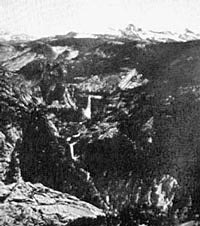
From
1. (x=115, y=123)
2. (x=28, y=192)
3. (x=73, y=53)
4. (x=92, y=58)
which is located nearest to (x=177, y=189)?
(x=115, y=123)

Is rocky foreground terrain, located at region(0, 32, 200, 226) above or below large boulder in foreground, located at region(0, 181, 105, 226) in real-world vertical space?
above

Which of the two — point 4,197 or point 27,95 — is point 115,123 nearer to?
point 27,95

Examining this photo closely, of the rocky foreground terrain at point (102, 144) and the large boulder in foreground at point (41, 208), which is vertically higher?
the rocky foreground terrain at point (102, 144)

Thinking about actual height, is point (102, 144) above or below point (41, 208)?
above

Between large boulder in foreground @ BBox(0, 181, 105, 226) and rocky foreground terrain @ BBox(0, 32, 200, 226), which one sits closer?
large boulder in foreground @ BBox(0, 181, 105, 226)

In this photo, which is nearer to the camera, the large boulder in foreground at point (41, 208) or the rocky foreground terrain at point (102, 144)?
the large boulder in foreground at point (41, 208)
